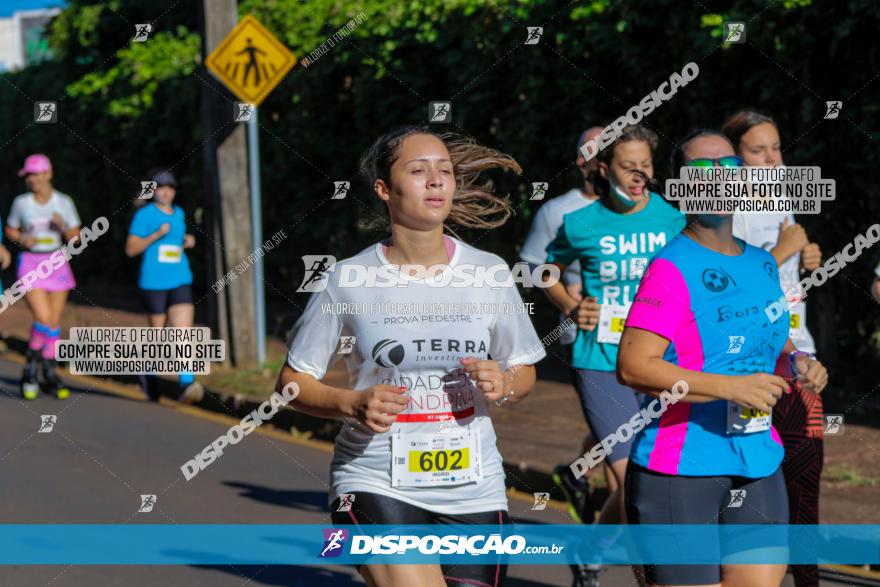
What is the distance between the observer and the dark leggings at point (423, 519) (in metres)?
4.24

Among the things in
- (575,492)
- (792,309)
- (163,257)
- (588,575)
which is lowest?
(588,575)

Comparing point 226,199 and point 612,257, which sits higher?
point 226,199

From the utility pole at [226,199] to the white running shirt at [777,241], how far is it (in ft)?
26.7

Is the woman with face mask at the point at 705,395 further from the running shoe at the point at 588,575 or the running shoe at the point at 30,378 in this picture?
the running shoe at the point at 30,378

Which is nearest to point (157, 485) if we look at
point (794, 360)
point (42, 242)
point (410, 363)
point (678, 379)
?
point (42, 242)

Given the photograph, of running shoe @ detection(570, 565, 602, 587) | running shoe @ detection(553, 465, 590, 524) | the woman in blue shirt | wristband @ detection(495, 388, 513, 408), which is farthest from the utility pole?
wristband @ detection(495, 388, 513, 408)

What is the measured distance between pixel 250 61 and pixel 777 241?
749cm

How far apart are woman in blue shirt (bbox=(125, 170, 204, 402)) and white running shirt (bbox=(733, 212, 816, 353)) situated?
23.6 feet

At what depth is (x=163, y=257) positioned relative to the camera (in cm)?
1255

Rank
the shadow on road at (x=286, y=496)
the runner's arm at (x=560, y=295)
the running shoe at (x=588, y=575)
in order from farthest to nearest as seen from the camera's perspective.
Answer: the shadow on road at (x=286, y=496)
the runner's arm at (x=560, y=295)
the running shoe at (x=588, y=575)

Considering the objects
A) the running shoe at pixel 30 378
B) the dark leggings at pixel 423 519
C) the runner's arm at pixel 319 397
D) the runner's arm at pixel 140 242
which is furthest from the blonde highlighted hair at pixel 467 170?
the running shoe at pixel 30 378

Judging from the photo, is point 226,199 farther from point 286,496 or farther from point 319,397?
point 319,397

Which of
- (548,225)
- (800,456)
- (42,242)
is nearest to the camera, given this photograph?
(800,456)

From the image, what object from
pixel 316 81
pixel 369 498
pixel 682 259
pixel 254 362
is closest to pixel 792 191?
pixel 682 259
